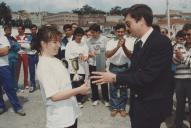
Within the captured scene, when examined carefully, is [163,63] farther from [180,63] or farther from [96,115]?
[96,115]

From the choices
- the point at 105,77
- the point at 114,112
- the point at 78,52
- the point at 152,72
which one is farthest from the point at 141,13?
the point at 78,52

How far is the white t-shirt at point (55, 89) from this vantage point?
3199 mm

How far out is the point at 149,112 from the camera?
324cm

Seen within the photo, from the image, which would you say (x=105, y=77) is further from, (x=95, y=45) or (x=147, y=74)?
(x=95, y=45)

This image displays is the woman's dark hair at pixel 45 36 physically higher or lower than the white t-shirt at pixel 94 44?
higher

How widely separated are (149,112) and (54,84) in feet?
2.96

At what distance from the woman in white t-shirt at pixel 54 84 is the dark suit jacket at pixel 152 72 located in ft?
1.50

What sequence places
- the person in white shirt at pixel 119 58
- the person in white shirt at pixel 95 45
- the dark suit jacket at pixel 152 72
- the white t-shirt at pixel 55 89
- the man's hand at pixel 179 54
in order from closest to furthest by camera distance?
the dark suit jacket at pixel 152 72 < the white t-shirt at pixel 55 89 < the man's hand at pixel 179 54 < the person in white shirt at pixel 119 58 < the person in white shirt at pixel 95 45

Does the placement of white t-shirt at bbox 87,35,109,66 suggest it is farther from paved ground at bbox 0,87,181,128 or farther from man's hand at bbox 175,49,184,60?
man's hand at bbox 175,49,184,60

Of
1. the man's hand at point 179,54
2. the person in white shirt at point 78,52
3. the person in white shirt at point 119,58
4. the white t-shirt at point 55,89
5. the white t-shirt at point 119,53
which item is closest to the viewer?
the white t-shirt at point 55,89

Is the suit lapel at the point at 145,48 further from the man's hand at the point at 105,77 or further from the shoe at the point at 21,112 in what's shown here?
the shoe at the point at 21,112

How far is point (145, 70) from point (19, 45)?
20.9ft

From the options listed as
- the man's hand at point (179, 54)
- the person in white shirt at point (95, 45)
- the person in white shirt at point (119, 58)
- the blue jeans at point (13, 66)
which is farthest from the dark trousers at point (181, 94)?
the blue jeans at point (13, 66)

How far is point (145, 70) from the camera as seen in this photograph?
3125mm
